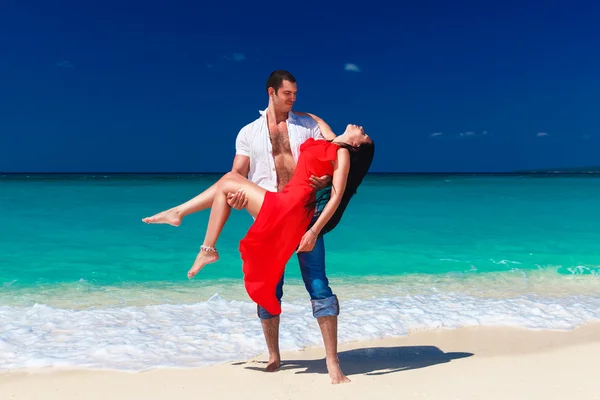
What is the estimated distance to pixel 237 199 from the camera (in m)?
3.46

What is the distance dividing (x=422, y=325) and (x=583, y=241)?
8893 mm

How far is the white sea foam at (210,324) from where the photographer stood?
14.2 feet

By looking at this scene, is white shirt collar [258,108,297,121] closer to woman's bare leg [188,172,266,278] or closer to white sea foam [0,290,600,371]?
woman's bare leg [188,172,266,278]

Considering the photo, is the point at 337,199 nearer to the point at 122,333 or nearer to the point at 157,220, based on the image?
the point at 157,220

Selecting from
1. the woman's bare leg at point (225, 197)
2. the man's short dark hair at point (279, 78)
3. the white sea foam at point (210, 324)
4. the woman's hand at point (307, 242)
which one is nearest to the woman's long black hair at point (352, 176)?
the woman's hand at point (307, 242)

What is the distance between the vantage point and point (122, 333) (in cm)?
493

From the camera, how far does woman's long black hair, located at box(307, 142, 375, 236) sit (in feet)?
11.6

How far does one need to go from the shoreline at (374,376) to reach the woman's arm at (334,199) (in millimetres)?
935

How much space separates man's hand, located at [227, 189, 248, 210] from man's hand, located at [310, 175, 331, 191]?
0.43 metres

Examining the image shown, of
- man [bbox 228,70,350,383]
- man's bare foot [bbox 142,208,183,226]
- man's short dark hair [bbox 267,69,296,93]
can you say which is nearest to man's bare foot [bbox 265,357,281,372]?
man [bbox 228,70,350,383]

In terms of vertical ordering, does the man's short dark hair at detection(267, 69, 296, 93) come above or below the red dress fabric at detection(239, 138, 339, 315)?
above

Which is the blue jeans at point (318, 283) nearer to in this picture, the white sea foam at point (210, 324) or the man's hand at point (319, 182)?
the man's hand at point (319, 182)

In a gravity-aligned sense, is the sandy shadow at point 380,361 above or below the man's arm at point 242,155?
below

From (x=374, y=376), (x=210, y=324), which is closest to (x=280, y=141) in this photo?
(x=374, y=376)
